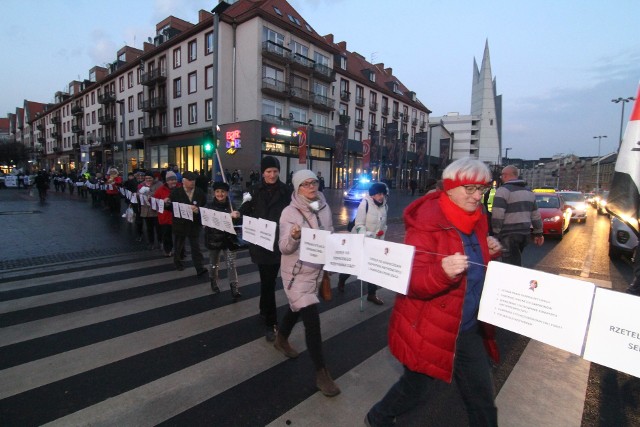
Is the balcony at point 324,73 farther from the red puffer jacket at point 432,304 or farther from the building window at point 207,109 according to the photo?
the red puffer jacket at point 432,304

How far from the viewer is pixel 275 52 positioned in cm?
3078

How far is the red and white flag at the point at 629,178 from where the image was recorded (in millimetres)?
2432

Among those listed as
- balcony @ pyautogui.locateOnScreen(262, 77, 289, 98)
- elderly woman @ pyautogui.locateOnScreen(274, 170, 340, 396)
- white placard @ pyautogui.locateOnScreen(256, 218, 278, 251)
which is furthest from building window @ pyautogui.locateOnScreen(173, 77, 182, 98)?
elderly woman @ pyautogui.locateOnScreen(274, 170, 340, 396)

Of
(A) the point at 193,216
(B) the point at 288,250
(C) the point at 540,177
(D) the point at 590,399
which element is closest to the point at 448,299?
(B) the point at 288,250

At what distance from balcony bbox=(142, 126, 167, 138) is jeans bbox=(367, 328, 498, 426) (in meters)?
40.9

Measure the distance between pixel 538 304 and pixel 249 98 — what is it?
31885 mm

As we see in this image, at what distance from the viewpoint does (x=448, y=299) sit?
77.2 inches

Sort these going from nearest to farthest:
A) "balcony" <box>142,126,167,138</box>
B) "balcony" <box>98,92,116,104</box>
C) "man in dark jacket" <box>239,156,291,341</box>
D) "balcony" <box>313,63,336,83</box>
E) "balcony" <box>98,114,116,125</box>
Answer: "man in dark jacket" <box>239,156,291,341</box>, "balcony" <box>313,63,336,83</box>, "balcony" <box>142,126,167,138</box>, "balcony" <box>98,92,116,104</box>, "balcony" <box>98,114,116,125</box>

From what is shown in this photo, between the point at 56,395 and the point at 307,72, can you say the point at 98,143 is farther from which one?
the point at 56,395

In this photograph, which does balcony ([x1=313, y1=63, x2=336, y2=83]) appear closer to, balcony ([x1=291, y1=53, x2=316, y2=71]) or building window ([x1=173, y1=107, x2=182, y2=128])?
balcony ([x1=291, y1=53, x2=316, y2=71])

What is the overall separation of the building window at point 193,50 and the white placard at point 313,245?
36.0 meters

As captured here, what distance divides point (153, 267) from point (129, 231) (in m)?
4.64

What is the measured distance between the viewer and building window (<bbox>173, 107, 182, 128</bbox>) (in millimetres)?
36156

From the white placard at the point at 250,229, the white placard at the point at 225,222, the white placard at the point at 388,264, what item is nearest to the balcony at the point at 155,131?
the white placard at the point at 225,222
